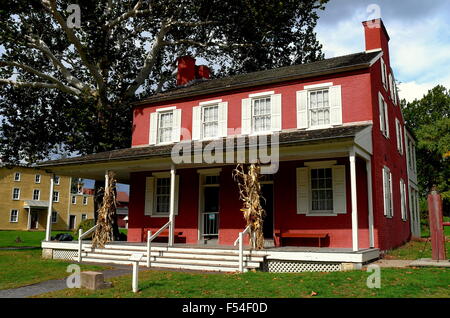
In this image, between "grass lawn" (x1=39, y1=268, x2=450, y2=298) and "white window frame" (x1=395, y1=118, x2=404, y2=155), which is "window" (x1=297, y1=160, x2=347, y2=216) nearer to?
"grass lawn" (x1=39, y1=268, x2=450, y2=298)

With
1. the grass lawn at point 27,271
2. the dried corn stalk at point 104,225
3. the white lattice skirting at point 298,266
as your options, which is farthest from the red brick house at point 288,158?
the grass lawn at point 27,271

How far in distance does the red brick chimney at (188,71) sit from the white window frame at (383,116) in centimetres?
975

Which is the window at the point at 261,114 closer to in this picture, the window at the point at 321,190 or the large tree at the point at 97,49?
the window at the point at 321,190

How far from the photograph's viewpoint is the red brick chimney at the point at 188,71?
2123cm

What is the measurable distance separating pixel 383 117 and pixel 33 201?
46773 mm

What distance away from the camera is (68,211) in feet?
181

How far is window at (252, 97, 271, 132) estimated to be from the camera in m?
15.4

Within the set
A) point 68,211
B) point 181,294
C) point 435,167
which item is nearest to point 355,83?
point 181,294

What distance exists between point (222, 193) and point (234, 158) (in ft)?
8.70

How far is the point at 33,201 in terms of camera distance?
50438 millimetres

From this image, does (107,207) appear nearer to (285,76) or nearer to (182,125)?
(182,125)

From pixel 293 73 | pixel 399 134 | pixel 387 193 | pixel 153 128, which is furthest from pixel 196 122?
pixel 399 134

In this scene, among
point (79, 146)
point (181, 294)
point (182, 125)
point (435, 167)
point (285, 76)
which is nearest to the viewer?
point (181, 294)

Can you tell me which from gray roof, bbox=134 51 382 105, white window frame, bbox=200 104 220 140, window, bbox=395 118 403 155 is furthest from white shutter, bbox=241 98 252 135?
window, bbox=395 118 403 155
